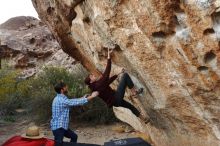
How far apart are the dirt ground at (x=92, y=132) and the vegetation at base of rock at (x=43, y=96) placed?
1.56 ft

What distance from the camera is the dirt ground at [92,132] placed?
41.7 feet

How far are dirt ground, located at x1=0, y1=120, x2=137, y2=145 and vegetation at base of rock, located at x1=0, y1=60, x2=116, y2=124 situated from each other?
475 millimetres

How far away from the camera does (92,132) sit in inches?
538

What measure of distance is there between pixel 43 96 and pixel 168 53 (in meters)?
9.18

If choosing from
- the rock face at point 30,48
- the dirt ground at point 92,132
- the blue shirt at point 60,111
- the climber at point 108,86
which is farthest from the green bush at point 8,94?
the climber at point 108,86

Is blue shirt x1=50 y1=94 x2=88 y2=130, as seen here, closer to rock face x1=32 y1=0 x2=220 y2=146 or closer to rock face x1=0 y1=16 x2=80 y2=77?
rock face x1=32 y1=0 x2=220 y2=146

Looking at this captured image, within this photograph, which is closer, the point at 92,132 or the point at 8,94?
the point at 92,132

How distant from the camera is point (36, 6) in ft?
40.3

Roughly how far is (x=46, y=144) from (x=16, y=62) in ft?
55.0

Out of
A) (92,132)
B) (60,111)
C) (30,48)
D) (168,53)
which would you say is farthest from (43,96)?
(168,53)

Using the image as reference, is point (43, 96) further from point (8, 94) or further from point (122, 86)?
point (122, 86)

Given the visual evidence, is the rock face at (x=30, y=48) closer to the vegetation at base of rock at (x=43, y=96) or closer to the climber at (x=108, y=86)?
the vegetation at base of rock at (x=43, y=96)

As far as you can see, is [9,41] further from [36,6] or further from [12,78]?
[36,6]

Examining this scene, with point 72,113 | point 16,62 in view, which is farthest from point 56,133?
point 16,62
